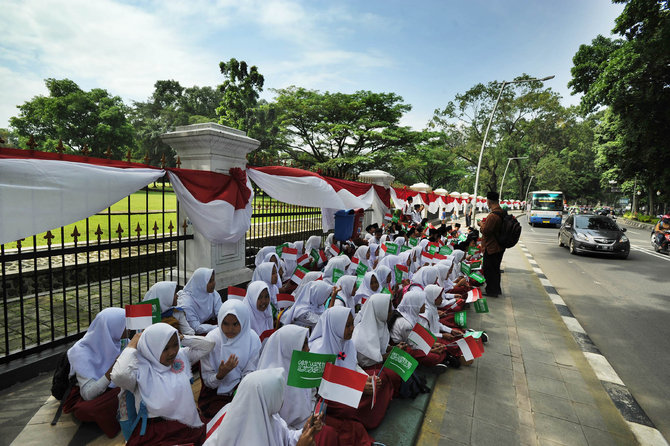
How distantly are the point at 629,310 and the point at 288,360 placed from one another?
23.1 ft

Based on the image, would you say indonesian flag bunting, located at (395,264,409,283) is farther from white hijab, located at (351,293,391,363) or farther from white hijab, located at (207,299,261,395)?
white hijab, located at (207,299,261,395)

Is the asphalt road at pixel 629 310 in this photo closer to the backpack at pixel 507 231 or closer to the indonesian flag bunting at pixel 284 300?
the backpack at pixel 507 231

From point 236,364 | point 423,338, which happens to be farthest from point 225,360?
point 423,338

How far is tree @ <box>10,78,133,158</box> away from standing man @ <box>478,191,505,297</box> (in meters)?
36.2

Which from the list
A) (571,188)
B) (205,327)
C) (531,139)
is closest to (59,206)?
(205,327)

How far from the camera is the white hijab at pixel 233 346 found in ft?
8.68

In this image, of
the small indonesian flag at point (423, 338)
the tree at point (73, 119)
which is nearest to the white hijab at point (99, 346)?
the small indonesian flag at point (423, 338)

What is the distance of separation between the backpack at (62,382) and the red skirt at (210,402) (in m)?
1.02

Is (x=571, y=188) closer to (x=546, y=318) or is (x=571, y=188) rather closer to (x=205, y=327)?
(x=546, y=318)

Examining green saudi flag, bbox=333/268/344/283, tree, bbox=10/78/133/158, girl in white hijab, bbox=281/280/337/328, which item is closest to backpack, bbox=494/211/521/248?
green saudi flag, bbox=333/268/344/283

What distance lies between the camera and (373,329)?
3256 millimetres

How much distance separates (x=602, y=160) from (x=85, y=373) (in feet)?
88.0

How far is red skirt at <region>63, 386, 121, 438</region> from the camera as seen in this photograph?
243 centimetres

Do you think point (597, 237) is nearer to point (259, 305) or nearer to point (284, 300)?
point (284, 300)
